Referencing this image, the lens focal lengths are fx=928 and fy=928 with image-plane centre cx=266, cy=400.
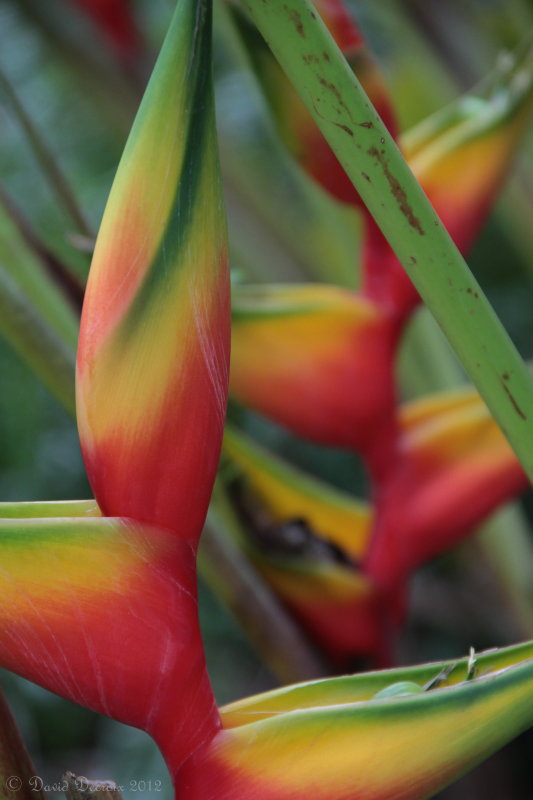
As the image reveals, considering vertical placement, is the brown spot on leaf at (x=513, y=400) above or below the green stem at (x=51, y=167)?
below

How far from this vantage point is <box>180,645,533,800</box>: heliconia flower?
0.71 feet

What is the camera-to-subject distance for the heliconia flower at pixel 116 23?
0.65 meters

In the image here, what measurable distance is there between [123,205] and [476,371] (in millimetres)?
90

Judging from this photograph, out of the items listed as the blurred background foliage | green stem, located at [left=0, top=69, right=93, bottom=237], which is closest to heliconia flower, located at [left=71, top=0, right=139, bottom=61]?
the blurred background foliage

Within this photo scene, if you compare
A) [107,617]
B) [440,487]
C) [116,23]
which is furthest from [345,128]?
[116,23]

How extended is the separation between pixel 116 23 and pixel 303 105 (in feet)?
1.25

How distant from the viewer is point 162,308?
0.69 ft

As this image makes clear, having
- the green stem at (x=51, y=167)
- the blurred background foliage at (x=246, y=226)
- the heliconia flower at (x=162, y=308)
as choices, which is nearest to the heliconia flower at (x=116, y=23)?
the blurred background foliage at (x=246, y=226)

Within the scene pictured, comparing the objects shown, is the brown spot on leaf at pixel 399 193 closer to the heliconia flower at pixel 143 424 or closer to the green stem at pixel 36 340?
the heliconia flower at pixel 143 424

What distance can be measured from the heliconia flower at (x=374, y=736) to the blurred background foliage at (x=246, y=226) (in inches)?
12.8

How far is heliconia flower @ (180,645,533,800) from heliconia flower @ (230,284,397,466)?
15 cm

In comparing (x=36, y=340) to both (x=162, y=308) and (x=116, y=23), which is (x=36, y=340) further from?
(x=116, y=23)

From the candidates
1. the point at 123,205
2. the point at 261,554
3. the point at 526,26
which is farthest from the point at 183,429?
the point at 526,26

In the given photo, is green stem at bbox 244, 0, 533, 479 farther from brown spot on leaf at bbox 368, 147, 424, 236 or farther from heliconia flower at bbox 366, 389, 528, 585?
heliconia flower at bbox 366, 389, 528, 585
